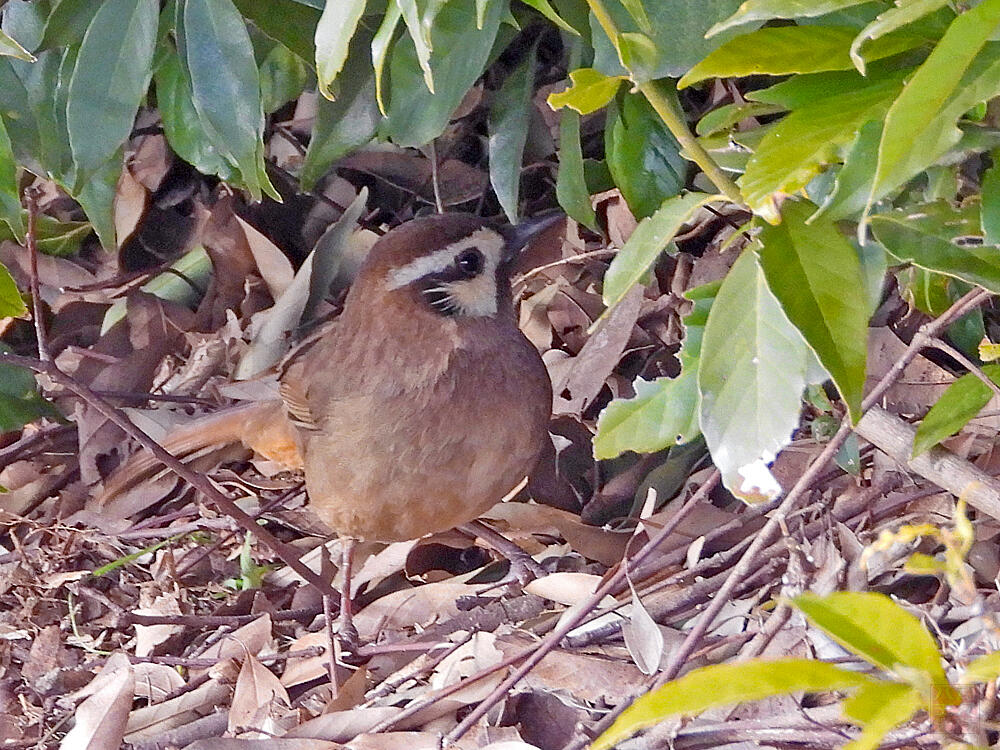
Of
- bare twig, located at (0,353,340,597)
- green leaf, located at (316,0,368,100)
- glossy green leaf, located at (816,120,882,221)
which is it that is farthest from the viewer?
bare twig, located at (0,353,340,597)

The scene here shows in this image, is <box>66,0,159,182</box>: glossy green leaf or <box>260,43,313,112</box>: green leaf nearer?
<box>66,0,159,182</box>: glossy green leaf

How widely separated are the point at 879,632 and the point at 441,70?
5.52 feet

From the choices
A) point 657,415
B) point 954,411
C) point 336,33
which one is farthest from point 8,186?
point 954,411

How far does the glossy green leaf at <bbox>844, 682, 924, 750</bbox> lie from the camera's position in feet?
2.69

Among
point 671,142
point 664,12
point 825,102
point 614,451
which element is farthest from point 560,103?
point 671,142

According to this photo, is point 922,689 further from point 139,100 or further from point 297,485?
Result: point 297,485

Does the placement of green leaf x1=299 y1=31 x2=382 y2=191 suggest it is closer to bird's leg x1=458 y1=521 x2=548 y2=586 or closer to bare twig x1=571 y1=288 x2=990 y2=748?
bird's leg x1=458 y1=521 x2=548 y2=586

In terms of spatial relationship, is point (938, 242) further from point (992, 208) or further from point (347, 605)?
point (347, 605)

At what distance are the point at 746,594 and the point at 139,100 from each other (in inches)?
67.7

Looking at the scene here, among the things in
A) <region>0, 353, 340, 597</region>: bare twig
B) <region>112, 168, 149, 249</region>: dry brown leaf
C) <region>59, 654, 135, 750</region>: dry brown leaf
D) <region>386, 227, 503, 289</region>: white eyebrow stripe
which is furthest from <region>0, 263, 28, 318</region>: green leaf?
<region>112, 168, 149, 249</region>: dry brown leaf

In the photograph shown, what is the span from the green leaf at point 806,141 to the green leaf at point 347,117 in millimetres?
1484

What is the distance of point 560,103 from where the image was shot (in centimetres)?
158

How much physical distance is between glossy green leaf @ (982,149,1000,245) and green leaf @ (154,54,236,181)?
1902 mm

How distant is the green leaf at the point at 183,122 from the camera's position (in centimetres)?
282
